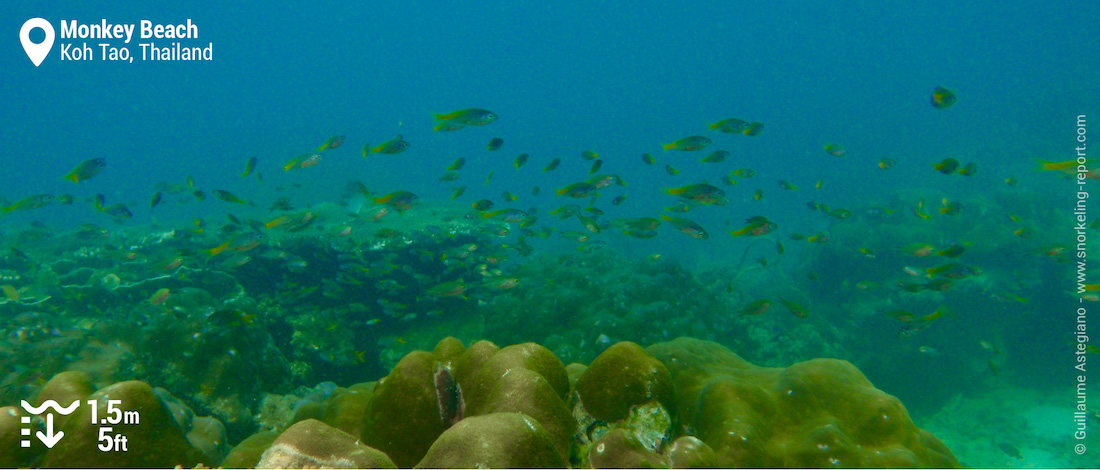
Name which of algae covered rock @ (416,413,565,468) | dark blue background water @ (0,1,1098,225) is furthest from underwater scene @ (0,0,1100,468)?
dark blue background water @ (0,1,1098,225)

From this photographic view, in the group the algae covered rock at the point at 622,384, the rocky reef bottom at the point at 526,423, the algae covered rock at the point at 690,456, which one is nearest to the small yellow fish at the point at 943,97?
the rocky reef bottom at the point at 526,423

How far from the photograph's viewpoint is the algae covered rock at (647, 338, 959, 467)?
327 cm

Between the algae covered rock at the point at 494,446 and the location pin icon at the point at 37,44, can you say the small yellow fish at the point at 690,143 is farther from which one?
the location pin icon at the point at 37,44

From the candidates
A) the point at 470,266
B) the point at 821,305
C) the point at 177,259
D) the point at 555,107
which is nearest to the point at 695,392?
the point at 470,266

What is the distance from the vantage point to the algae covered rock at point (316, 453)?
2.28 meters

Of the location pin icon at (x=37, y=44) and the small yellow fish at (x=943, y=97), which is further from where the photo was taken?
the location pin icon at (x=37, y=44)

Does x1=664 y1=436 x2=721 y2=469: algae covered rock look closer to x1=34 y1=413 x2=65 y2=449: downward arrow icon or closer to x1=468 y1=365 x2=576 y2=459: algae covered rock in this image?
x1=468 y1=365 x2=576 y2=459: algae covered rock

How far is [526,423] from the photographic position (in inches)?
85.9

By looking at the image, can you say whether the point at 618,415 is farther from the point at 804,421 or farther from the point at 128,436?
the point at 128,436

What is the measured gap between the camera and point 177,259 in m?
8.89

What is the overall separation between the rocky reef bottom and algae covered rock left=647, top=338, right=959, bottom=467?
1 cm

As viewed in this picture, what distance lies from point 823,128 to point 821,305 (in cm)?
9614

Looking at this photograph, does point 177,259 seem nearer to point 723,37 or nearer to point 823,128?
point 823,128

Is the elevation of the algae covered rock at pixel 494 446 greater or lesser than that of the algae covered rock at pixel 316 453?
greater
